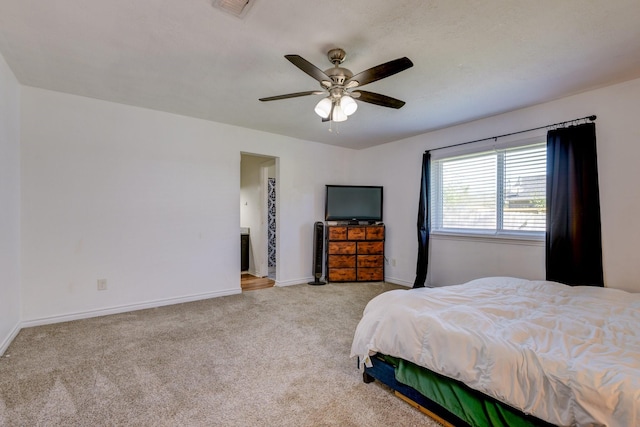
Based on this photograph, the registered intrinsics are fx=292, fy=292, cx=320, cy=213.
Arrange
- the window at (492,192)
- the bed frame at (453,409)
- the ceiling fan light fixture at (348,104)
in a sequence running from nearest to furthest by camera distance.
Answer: the bed frame at (453,409), the ceiling fan light fixture at (348,104), the window at (492,192)

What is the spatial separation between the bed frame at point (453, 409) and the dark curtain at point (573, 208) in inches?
92.5

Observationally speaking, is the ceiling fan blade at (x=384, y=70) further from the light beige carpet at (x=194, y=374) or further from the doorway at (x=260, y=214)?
the doorway at (x=260, y=214)

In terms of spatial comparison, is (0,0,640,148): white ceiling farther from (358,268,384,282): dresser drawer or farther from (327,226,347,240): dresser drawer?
(358,268,384,282): dresser drawer

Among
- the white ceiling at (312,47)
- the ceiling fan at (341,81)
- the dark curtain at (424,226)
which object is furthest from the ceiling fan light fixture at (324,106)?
the dark curtain at (424,226)

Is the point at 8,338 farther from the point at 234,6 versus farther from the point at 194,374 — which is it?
the point at 234,6

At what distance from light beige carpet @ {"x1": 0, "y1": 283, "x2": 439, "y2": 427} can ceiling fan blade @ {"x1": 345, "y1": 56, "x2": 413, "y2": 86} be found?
82.5 inches

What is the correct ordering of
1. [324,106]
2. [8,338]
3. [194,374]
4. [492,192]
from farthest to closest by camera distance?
[492,192] < [8,338] < [324,106] < [194,374]

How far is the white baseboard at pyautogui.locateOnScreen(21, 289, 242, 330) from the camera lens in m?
2.98

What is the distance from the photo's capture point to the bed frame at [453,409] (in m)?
1.29

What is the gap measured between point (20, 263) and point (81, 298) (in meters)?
0.63

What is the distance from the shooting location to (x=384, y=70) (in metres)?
1.93

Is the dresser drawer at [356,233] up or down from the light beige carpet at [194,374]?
up

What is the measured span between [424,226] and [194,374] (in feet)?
11.4

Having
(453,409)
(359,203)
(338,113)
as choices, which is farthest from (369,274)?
(453,409)
